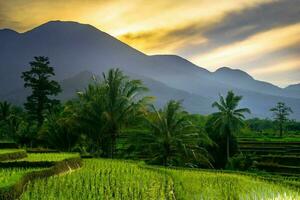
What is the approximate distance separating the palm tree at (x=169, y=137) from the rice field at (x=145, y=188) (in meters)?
11.6

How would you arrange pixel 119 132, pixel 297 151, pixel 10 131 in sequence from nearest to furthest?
pixel 119 132, pixel 297 151, pixel 10 131

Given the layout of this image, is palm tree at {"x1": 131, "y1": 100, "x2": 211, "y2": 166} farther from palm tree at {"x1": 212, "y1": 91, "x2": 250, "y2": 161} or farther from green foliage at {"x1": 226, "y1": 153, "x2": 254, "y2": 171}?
palm tree at {"x1": 212, "y1": 91, "x2": 250, "y2": 161}

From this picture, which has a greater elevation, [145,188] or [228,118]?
[228,118]

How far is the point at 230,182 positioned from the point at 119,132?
54.5ft

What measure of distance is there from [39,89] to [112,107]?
1087 inches

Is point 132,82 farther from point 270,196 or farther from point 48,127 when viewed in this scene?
point 270,196

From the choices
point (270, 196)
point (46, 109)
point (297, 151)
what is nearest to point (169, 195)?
point (270, 196)

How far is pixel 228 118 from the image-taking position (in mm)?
41250

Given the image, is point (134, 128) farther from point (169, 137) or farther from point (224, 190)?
point (224, 190)

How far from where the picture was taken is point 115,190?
12.5m

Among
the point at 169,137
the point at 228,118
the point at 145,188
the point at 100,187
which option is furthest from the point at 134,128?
the point at 100,187

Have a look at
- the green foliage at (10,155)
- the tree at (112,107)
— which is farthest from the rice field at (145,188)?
the tree at (112,107)

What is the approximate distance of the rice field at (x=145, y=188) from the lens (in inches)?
450

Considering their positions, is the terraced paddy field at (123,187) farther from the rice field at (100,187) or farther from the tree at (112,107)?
the tree at (112,107)
